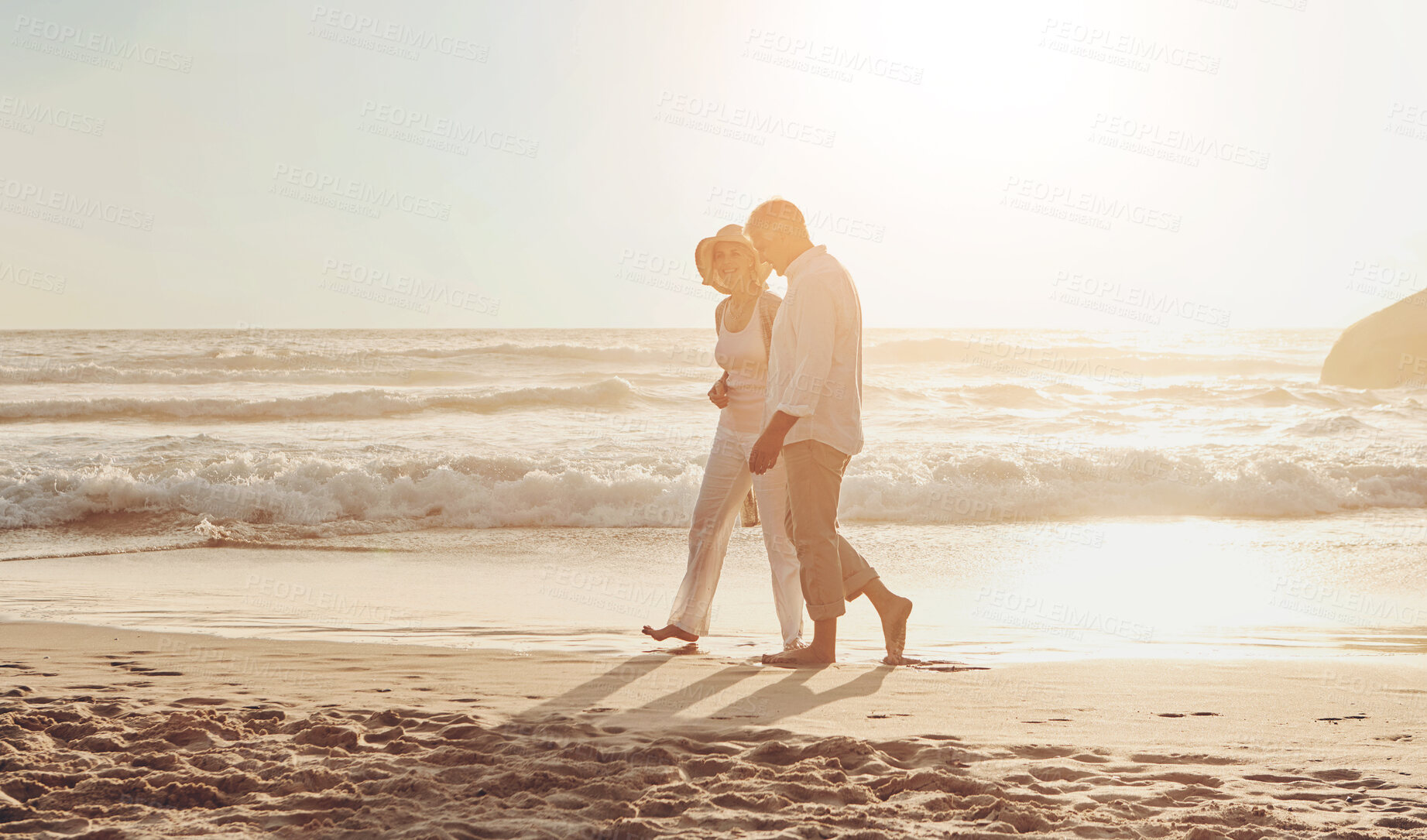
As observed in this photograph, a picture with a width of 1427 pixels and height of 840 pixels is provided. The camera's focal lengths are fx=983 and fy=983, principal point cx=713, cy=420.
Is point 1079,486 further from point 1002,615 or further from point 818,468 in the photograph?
point 818,468

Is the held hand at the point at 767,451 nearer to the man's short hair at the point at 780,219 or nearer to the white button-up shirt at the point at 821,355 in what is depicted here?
the white button-up shirt at the point at 821,355

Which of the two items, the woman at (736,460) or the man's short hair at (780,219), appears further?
the woman at (736,460)

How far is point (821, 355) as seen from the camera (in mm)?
3889

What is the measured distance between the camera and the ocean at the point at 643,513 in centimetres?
584

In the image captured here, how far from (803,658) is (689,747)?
4.23 ft

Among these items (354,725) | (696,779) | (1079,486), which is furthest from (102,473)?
(1079,486)

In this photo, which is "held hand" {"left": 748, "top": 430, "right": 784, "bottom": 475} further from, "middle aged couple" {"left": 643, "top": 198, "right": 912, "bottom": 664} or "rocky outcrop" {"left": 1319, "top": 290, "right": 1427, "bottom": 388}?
"rocky outcrop" {"left": 1319, "top": 290, "right": 1427, "bottom": 388}

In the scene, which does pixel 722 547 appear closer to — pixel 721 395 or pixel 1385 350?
pixel 721 395

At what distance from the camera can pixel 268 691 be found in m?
3.71

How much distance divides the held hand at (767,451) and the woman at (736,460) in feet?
1.65

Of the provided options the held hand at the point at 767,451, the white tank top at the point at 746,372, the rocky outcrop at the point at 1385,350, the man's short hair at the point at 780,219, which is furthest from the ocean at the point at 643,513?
the rocky outcrop at the point at 1385,350

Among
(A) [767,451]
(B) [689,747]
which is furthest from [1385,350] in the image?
(B) [689,747]

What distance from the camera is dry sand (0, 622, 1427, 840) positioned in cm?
242

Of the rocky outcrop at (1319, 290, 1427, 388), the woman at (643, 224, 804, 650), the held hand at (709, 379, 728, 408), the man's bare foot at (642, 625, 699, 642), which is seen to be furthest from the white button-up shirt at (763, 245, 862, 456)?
the rocky outcrop at (1319, 290, 1427, 388)
